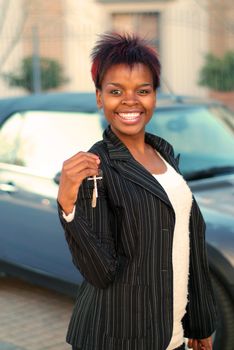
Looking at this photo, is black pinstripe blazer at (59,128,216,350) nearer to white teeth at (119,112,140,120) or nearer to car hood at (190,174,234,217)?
white teeth at (119,112,140,120)

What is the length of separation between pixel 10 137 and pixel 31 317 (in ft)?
4.47

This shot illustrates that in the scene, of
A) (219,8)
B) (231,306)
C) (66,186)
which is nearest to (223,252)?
(231,306)

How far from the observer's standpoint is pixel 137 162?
2074 mm

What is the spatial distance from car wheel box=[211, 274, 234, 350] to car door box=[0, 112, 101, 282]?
3.48 feet

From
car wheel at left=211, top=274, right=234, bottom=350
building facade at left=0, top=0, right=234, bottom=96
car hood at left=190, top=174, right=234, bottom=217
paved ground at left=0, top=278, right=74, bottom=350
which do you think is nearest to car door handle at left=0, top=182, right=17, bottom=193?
paved ground at left=0, top=278, right=74, bottom=350

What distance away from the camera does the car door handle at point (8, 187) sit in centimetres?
493

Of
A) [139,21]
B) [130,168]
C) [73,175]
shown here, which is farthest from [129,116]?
[139,21]

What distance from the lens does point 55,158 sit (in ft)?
15.9

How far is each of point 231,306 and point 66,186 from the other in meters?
2.13

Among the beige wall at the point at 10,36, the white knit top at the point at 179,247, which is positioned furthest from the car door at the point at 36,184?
the beige wall at the point at 10,36

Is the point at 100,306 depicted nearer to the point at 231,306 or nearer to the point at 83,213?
the point at 83,213

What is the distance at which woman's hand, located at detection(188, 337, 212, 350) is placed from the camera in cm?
231

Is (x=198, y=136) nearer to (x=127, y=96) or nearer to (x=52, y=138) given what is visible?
(x=52, y=138)

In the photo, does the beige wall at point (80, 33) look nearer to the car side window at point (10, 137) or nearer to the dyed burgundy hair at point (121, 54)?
the car side window at point (10, 137)
